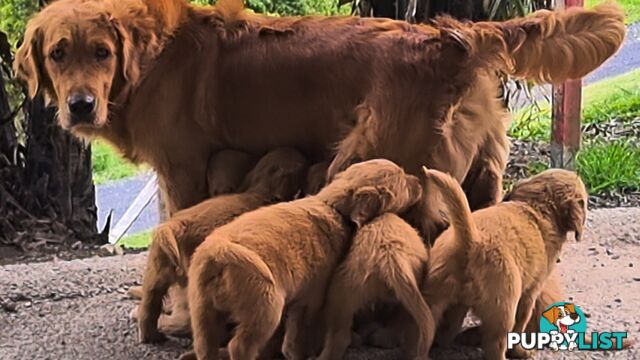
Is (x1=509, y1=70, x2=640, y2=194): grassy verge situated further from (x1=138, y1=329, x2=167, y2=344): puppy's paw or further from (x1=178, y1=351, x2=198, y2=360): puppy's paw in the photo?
(x1=178, y1=351, x2=198, y2=360): puppy's paw

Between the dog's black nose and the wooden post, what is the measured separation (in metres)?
3.31

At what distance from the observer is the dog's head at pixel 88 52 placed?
2.88m

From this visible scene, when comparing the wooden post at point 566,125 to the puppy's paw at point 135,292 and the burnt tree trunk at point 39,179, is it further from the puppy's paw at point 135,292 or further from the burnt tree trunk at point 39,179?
the puppy's paw at point 135,292

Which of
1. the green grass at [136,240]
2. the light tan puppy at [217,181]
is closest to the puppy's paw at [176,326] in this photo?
the light tan puppy at [217,181]

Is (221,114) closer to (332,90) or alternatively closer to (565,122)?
(332,90)

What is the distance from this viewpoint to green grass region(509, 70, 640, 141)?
656 centimetres

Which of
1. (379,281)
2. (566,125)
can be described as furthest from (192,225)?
(566,125)

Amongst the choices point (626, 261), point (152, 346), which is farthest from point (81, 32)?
point (626, 261)

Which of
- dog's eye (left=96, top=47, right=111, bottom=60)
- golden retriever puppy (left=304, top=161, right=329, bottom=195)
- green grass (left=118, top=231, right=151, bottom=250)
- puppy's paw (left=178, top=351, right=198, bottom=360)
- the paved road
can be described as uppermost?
dog's eye (left=96, top=47, right=111, bottom=60)

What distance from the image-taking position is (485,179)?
10.0ft

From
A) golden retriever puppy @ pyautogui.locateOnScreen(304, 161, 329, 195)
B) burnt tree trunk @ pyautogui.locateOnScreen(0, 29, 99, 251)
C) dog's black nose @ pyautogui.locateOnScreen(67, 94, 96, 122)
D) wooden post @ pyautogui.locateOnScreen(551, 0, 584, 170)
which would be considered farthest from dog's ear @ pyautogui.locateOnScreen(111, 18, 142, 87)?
wooden post @ pyautogui.locateOnScreen(551, 0, 584, 170)

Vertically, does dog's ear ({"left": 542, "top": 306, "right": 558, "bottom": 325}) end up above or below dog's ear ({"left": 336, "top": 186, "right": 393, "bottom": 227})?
below

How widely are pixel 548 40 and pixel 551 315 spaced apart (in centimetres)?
80

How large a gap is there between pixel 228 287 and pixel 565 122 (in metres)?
3.60
